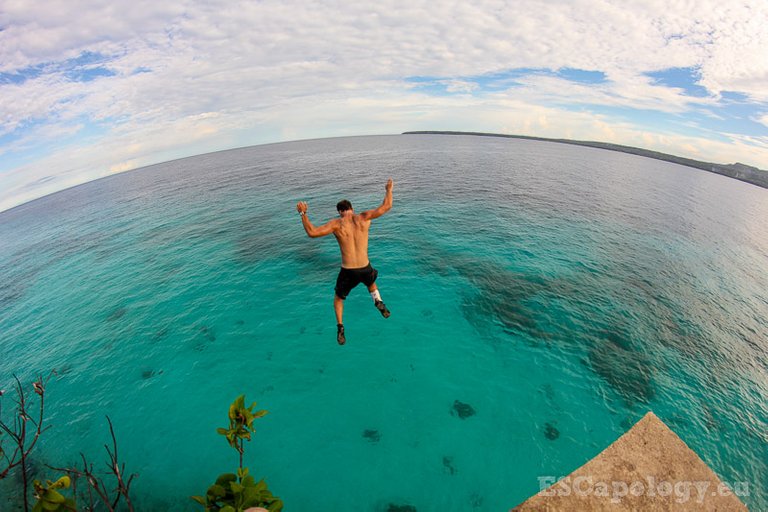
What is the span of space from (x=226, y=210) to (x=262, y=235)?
17.1 m

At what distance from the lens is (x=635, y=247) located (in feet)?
103

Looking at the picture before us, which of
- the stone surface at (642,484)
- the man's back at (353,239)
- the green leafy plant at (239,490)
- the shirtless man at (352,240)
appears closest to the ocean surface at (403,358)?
the shirtless man at (352,240)

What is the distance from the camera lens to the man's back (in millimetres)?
8516

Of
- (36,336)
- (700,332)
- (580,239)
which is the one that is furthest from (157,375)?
(580,239)

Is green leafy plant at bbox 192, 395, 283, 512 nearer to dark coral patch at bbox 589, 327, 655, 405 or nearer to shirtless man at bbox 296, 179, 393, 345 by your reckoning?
shirtless man at bbox 296, 179, 393, 345

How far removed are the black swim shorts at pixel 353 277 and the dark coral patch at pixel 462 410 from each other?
870 centimetres

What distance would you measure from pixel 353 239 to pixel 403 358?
10183 mm

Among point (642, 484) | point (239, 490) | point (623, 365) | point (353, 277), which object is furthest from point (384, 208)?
point (623, 365)

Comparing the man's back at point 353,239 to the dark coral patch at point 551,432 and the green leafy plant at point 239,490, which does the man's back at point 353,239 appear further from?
the dark coral patch at point 551,432

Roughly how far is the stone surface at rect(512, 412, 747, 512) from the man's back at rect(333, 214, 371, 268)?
655 centimetres

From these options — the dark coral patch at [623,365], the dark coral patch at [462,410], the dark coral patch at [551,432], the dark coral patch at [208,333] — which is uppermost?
the dark coral patch at [623,365]

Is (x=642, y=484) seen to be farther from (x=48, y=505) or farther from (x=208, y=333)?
(x=208, y=333)

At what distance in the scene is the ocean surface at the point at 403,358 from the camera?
12367 millimetres

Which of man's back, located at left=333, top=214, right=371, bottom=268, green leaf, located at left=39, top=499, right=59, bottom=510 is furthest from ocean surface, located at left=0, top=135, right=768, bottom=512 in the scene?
green leaf, located at left=39, top=499, right=59, bottom=510
